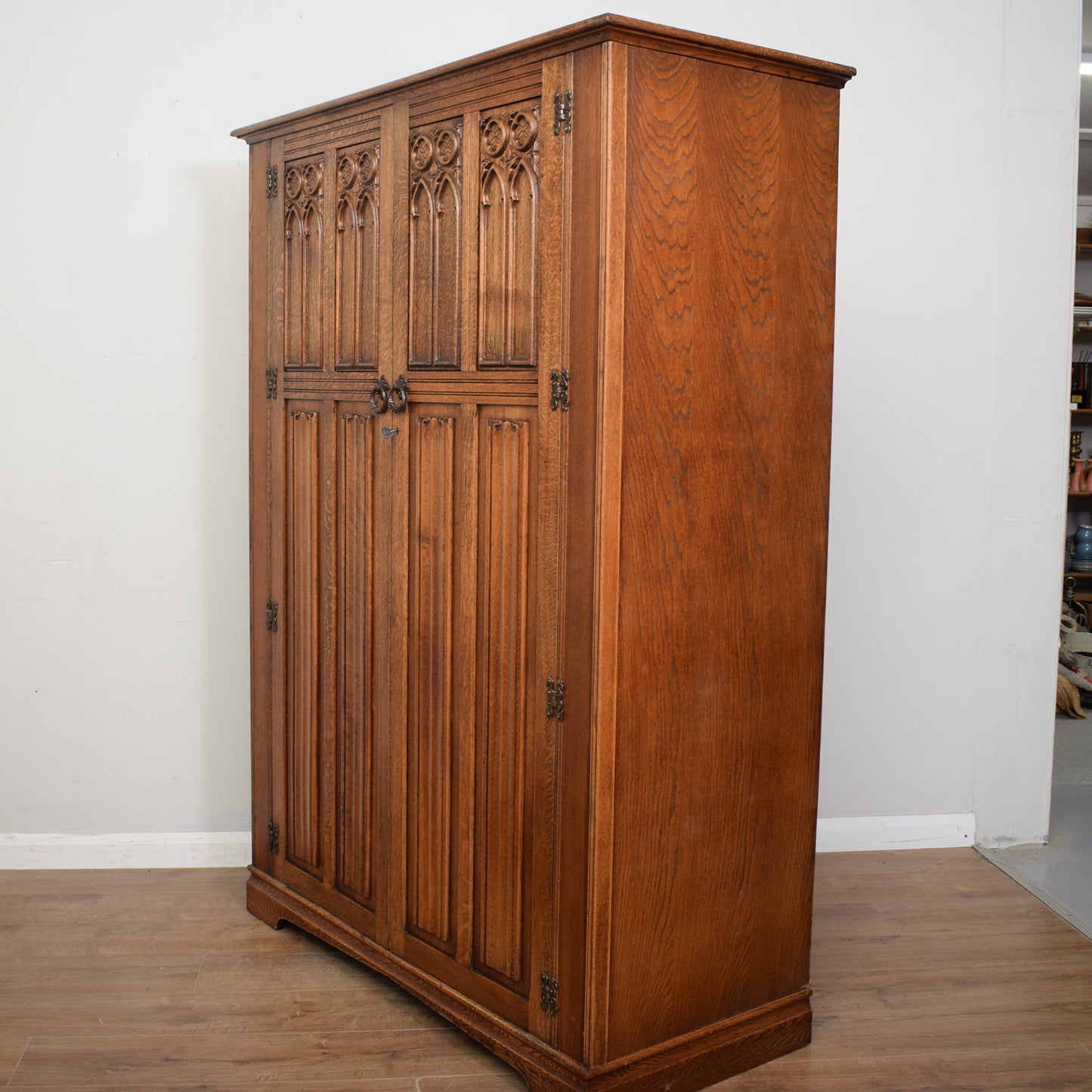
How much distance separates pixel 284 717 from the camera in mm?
3303

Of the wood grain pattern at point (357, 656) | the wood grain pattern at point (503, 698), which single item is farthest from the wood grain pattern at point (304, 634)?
Result: the wood grain pattern at point (503, 698)

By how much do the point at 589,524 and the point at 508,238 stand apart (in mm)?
627

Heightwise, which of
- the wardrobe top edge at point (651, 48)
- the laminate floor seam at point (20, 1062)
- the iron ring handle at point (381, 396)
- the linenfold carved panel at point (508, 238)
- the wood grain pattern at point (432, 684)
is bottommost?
the laminate floor seam at point (20, 1062)

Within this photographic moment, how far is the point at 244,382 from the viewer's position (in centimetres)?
369

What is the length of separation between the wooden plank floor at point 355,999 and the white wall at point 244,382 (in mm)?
408

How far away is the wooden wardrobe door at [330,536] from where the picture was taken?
2.93 metres

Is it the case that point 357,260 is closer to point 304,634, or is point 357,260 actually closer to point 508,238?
point 508,238

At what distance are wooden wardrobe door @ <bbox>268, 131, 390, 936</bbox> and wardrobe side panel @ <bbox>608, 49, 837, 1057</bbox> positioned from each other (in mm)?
778

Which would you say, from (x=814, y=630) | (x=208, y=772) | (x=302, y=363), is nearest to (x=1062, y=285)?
(x=814, y=630)

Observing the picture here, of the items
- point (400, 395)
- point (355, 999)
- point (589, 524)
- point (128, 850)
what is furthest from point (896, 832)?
point (128, 850)

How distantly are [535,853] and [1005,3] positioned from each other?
9.94 ft

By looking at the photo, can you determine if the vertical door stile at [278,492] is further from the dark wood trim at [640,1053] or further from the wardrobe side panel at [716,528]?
the wardrobe side panel at [716,528]

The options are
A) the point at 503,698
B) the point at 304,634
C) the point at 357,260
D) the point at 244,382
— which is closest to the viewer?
the point at 503,698

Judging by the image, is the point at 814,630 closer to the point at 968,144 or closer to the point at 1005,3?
the point at 968,144
